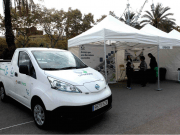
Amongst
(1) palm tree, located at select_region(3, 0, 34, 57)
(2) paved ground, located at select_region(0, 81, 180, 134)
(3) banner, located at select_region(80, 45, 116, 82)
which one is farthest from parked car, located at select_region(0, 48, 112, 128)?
(1) palm tree, located at select_region(3, 0, 34, 57)

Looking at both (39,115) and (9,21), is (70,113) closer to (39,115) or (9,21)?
(39,115)

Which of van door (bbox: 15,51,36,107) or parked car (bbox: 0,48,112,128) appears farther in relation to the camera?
van door (bbox: 15,51,36,107)

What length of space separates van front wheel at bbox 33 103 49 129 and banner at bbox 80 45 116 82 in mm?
5109

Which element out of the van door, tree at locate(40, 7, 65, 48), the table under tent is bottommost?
the van door

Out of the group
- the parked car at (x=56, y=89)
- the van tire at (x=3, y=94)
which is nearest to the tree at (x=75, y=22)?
the van tire at (x=3, y=94)

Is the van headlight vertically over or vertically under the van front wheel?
over

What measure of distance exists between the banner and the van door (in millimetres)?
4373

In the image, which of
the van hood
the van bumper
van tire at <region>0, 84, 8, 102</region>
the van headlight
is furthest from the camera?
van tire at <region>0, 84, 8, 102</region>

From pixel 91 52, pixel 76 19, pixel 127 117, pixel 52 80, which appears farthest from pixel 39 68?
pixel 76 19

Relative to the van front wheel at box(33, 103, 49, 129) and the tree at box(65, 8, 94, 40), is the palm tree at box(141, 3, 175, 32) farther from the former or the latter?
the van front wheel at box(33, 103, 49, 129)

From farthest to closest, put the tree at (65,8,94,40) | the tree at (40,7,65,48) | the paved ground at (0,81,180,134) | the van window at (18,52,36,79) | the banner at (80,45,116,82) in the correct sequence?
the tree at (65,8,94,40) → the tree at (40,7,65,48) → the banner at (80,45,116,82) → the van window at (18,52,36,79) → the paved ground at (0,81,180,134)

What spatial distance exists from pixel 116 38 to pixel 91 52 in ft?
8.73

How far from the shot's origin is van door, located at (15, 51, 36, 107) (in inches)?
134

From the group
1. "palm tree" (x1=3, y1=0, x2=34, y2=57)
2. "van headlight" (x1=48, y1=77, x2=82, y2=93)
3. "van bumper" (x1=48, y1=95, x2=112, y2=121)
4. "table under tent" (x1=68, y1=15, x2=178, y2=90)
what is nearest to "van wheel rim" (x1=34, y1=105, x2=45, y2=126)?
"van bumper" (x1=48, y1=95, x2=112, y2=121)
